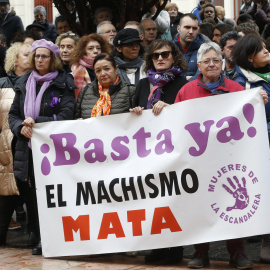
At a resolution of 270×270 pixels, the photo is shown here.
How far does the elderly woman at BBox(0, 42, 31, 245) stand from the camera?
794 cm

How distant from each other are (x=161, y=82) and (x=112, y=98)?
510 mm

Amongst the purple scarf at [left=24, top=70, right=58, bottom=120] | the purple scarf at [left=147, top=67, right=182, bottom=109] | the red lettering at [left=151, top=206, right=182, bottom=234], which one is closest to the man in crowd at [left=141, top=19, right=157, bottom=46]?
the purple scarf at [left=24, top=70, right=58, bottom=120]

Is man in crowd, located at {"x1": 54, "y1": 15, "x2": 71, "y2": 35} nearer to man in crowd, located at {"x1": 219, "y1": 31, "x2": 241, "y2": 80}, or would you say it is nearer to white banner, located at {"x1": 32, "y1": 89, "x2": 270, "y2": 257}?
man in crowd, located at {"x1": 219, "y1": 31, "x2": 241, "y2": 80}

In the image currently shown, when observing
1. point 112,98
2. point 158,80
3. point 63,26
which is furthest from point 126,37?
point 63,26

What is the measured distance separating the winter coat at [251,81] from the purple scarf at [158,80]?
560mm

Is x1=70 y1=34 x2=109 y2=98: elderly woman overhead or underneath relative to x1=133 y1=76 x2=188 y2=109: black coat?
overhead

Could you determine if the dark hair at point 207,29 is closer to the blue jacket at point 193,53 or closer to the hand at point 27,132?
the blue jacket at point 193,53

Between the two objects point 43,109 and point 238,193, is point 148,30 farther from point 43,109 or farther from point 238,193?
point 238,193

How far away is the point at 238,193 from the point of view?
6.35 metres

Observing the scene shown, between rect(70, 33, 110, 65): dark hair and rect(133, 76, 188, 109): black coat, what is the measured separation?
1191mm

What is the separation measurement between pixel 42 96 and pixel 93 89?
1.67ft

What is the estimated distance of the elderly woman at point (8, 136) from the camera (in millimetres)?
7941

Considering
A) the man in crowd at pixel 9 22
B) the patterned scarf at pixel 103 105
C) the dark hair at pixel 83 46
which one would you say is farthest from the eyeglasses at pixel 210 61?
the man in crowd at pixel 9 22

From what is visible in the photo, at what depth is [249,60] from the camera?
698cm
